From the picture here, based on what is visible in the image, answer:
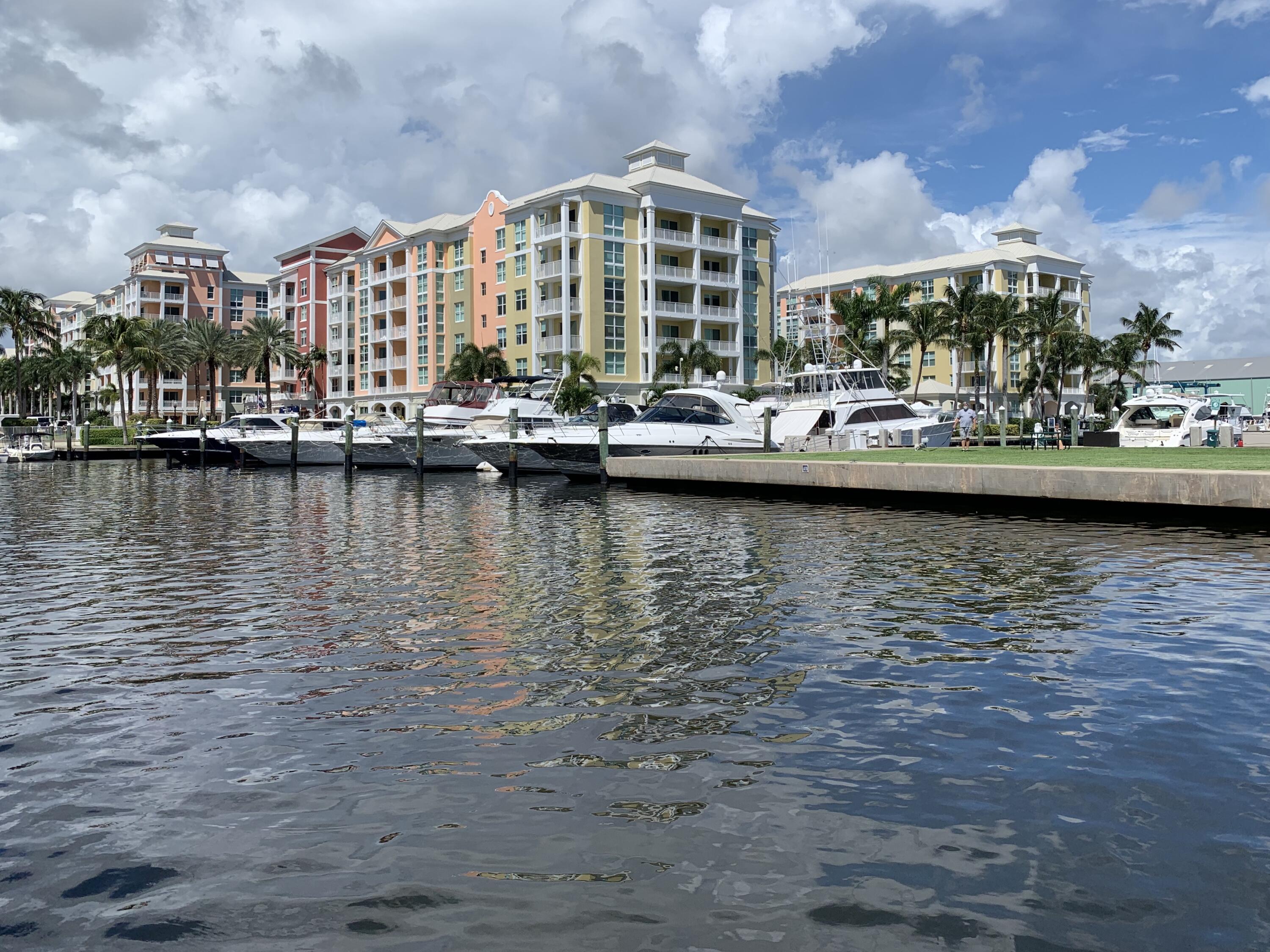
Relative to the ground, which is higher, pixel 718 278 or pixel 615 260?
pixel 615 260

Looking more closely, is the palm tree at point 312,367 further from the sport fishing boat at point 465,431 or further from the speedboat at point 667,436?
the speedboat at point 667,436

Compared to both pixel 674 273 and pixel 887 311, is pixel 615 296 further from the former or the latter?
pixel 887 311

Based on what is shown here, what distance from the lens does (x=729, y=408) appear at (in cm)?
3666

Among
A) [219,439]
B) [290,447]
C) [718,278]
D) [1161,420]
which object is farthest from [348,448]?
[718,278]

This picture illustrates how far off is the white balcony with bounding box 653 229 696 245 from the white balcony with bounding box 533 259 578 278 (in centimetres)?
620

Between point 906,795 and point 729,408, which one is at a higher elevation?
point 729,408

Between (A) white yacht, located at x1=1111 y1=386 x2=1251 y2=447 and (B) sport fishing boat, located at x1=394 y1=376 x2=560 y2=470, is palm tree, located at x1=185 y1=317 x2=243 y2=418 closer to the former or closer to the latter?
(B) sport fishing boat, located at x1=394 y1=376 x2=560 y2=470

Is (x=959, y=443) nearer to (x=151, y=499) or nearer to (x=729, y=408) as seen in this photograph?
(x=729, y=408)

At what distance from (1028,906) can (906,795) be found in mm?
1206

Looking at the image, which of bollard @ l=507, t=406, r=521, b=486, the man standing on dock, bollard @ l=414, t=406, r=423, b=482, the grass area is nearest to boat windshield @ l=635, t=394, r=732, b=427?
bollard @ l=507, t=406, r=521, b=486

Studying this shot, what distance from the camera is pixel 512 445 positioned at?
3684 cm

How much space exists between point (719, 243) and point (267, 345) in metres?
41.5

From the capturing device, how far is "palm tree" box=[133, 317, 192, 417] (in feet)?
268

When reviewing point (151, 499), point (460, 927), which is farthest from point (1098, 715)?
point (151, 499)
